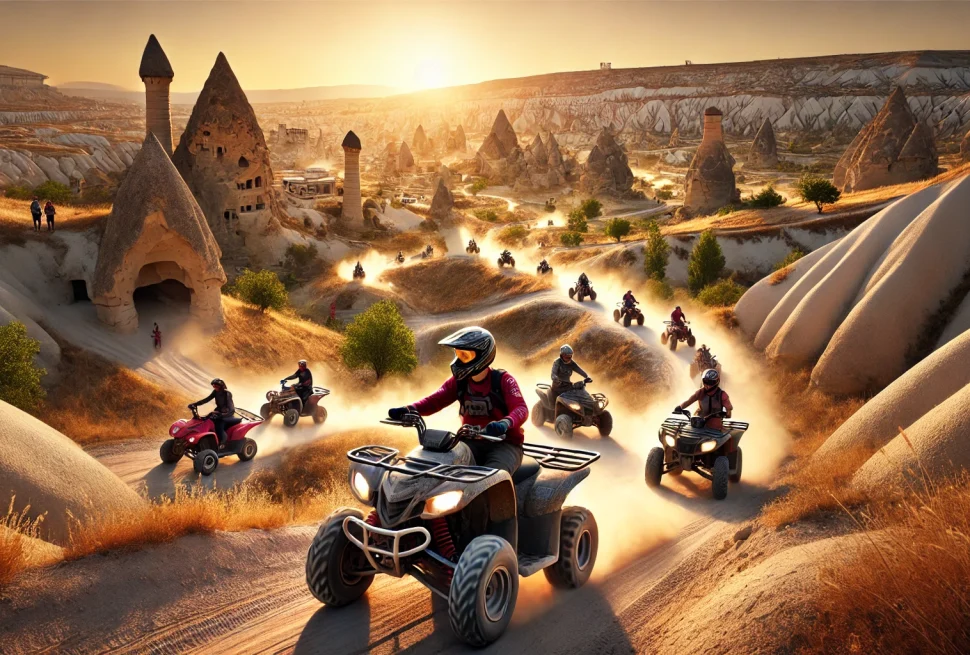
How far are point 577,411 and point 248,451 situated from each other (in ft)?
24.7

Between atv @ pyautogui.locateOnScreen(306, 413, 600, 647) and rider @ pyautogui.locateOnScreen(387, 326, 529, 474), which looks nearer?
atv @ pyautogui.locateOnScreen(306, 413, 600, 647)

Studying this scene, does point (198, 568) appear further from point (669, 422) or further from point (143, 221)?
point (143, 221)

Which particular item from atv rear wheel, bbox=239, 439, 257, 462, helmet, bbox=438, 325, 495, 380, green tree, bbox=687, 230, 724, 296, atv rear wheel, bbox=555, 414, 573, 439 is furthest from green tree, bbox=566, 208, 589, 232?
helmet, bbox=438, 325, 495, 380

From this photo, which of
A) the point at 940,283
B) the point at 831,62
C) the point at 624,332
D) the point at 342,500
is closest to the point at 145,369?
the point at 342,500

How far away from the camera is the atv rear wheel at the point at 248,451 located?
1709 cm

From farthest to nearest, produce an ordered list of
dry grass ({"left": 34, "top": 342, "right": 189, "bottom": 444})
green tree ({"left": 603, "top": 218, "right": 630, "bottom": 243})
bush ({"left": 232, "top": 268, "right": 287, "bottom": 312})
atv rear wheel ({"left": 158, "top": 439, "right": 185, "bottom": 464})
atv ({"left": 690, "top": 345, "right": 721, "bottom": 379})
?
green tree ({"left": 603, "top": 218, "right": 630, "bottom": 243}) → bush ({"left": 232, "top": 268, "right": 287, "bottom": 312}) → atv ({"left": 690, "top": 345, "right": 721, "bottom": 379}) → dry grass ({"left": 34, "top": 342, "right": 189, "bottom": 444}) → atv rear wheel ({"left": 158, "top": 439, "right": 185, "bottom": 464})

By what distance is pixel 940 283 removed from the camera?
688 inches

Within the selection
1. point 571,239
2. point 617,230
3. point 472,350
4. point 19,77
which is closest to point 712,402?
point 472,350

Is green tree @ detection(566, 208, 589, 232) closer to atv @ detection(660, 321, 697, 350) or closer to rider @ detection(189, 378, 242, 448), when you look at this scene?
atv @ detection(660, 321, 697, 350)

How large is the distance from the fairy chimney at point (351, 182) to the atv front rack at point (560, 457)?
177 ft

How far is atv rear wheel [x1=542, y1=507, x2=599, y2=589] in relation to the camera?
7812 mm

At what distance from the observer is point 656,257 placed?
38375mm

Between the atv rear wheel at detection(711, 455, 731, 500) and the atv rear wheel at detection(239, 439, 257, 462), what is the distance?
33.8 ft

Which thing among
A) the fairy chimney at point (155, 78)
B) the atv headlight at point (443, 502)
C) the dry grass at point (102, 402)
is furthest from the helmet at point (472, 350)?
the fairy chimney at point (155, 78)
